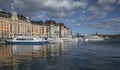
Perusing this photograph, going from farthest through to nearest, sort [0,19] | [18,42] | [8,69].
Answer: [0,19] < [18,42] < [8,69]

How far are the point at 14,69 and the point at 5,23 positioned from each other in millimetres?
165483

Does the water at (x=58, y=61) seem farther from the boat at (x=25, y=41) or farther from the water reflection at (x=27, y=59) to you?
the boat at (x=25, y=41)

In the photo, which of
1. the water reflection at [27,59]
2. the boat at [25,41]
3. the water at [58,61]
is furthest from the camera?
the boat at [25,41]

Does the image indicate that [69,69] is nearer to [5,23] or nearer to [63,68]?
[63,68]

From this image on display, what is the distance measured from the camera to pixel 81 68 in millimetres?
41812

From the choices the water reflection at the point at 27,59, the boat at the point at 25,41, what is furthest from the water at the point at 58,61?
the boat at the point at 25,41


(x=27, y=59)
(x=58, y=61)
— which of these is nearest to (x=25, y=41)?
(x=27, y=59)

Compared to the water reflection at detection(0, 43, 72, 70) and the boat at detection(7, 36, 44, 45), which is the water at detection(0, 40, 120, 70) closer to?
the water reflection at detection(0, 43, 72, 70)

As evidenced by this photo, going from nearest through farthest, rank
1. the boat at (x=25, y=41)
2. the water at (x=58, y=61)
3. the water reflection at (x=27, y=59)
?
1. the water at (x=58, y=61)
2. the water reflection at (x=27, y=59)
3. the boat at (x=25, y=41)

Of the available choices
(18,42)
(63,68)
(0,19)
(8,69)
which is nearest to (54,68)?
(63,68)

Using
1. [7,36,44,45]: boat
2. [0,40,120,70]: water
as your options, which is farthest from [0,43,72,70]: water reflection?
[7,36,44,45]: boat

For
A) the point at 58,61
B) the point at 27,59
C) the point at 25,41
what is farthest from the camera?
the point at 25,41

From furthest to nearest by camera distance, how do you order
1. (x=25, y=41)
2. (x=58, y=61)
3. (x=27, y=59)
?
(x=25, y=41), (x=27, y=59), (x=58, y=61)

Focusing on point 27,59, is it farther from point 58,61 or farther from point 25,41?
point 25,41
